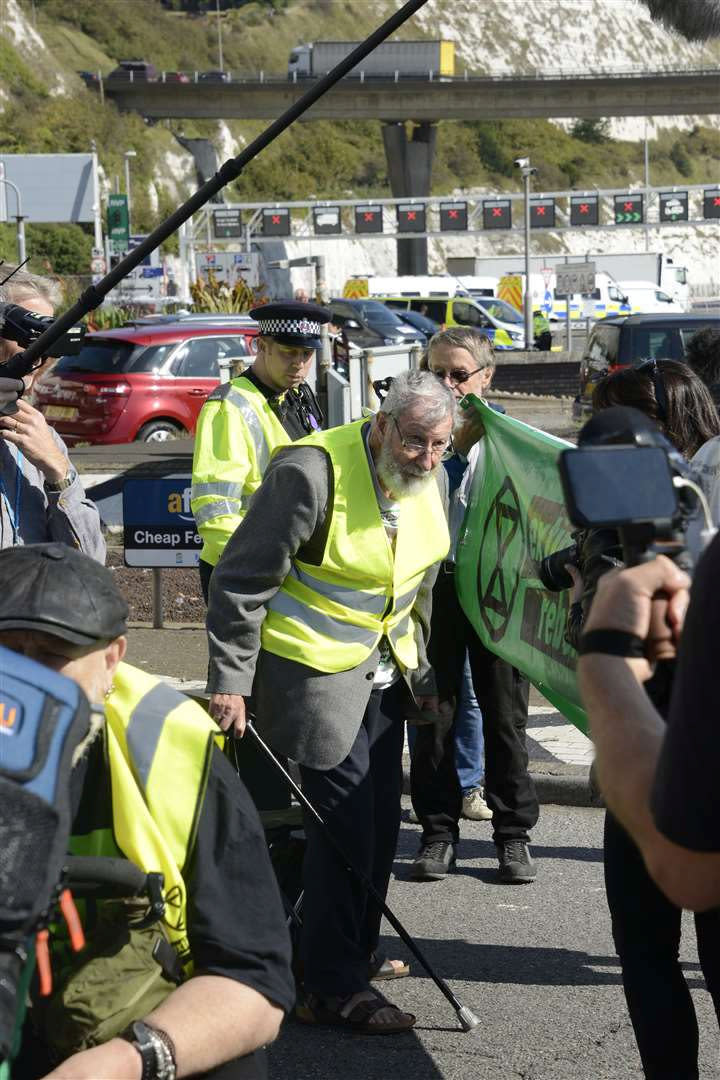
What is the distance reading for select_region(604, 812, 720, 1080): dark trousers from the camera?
327 centimetres

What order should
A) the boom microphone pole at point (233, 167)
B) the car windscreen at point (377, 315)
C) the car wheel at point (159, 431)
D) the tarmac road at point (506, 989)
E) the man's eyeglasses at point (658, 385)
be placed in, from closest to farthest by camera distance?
the boom microphone pole at point (233, 167)
the man's eyeglasses at point (658, 385)
the tarmac road at point (506, 989)
the car wheel at point (159, 431)
the car windscreen at point (377, 315)

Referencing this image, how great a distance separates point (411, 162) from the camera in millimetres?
83750

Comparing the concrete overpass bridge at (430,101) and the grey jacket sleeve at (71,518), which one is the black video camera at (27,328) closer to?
the grey jacket sleeve at (71,518)

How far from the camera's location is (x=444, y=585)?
229 inches

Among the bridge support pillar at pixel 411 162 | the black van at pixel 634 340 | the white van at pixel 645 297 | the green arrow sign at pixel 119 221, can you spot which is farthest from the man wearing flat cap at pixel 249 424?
the bridge support pillar at pixel 411 162

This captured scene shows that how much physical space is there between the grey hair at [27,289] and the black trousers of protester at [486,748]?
78.3 inches

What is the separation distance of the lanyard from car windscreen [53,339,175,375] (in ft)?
46.9

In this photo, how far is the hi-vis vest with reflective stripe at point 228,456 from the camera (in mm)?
5484

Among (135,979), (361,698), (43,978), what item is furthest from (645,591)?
(361,698)

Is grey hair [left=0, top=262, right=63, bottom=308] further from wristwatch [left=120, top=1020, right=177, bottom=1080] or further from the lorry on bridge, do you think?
the lorry on bridge

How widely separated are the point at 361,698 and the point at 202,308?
29136 mm

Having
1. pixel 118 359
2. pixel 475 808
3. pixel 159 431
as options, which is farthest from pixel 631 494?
pixel 159 431

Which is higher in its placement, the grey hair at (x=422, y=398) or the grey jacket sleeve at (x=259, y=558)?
the grey hair at (x=422, y=398)

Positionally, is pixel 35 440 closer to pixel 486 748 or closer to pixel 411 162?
pixel 486 748
